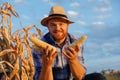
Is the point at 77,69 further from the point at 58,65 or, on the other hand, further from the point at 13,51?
the point at 13,51

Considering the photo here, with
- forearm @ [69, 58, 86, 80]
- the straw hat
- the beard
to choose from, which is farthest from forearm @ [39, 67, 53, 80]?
the straw hat

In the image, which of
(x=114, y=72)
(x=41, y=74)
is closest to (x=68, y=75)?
(x=41, y=74)

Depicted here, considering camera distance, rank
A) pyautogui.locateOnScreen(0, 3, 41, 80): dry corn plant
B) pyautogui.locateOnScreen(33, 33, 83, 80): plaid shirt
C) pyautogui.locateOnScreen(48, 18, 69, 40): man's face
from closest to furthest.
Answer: pyautogui.locateOnScreen(48, 18, 69, 40): man's face < pyautogui.locateOnScreen(33, 33, 83, 80): plaid shirt < pyautogui.locateOnScreen(0, 3, 41, 80): dry corn plant

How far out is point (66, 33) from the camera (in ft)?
10.2

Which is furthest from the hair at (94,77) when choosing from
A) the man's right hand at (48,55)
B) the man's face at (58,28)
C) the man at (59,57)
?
the man's right hand at (48,55)

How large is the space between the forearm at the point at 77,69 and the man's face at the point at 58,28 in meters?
0.23

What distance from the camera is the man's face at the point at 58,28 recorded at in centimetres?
299

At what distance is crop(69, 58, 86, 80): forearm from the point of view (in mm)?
2898

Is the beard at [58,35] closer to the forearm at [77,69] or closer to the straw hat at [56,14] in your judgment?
the straw hat at [56,14]

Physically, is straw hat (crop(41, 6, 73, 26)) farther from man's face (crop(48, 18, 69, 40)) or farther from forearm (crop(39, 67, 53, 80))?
forearm (crop(39, 67, 53, 80))

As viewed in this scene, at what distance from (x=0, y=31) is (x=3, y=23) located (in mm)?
190

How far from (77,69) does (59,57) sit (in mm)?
228

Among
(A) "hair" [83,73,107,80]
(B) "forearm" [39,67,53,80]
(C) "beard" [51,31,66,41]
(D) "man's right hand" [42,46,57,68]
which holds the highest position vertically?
(C) "beard" [51,31,66,41]

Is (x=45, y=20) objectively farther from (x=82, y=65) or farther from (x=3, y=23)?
(x=3, y=23)
